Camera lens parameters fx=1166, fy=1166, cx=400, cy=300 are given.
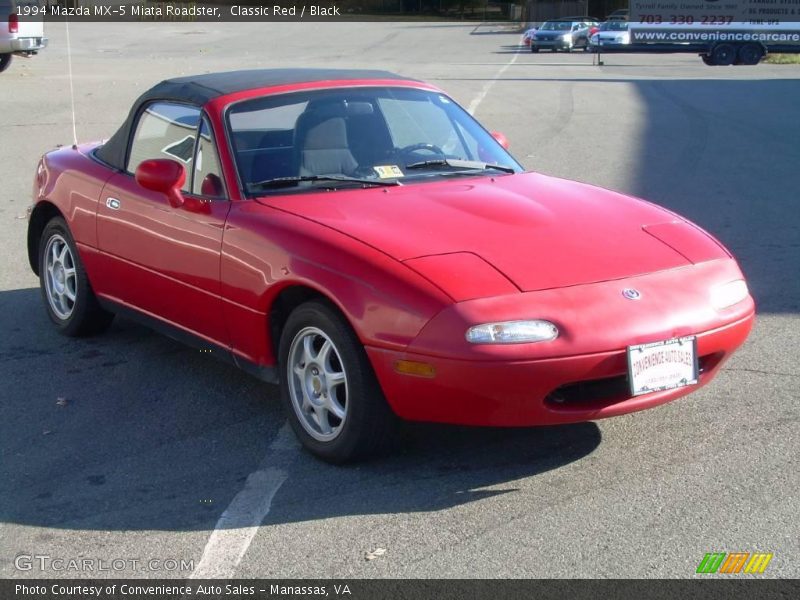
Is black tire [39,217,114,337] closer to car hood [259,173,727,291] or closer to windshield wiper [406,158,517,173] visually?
car hood [259,173,727,291]

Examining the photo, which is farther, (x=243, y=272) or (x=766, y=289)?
(x=766, y=289)

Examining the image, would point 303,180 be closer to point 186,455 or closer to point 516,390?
point 186,455

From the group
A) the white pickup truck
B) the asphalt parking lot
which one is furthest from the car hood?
the white pickup truck

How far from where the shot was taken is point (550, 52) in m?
45.9

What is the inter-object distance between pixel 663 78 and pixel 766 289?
21392 mm

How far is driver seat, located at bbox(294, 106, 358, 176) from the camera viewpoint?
17.5ft

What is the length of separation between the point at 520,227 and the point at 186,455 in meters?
1.66

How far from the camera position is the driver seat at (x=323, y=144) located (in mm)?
5344

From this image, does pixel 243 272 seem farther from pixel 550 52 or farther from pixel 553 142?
pixel 550 52

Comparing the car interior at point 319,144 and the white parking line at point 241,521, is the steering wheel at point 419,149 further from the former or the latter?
the white parking line at point 241,521

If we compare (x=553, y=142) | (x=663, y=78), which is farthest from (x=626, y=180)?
(x=663, y=78)

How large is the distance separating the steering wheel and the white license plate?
1.78m

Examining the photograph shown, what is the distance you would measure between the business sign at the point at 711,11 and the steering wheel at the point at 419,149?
39.9m

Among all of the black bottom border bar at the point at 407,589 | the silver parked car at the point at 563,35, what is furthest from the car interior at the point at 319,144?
the silver parked car at the point at 563,35
